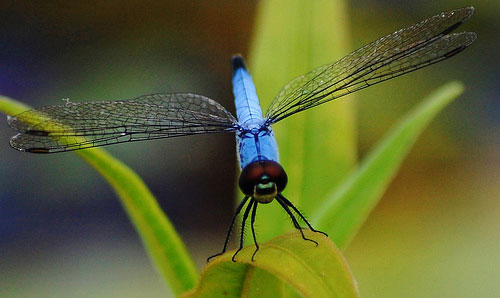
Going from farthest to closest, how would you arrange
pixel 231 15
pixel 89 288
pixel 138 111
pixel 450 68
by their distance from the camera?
pixel 231 15
pixel 450 68
pixel 89 288
pixel 138 111

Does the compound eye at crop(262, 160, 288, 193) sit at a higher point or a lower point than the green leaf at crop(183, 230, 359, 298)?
higher

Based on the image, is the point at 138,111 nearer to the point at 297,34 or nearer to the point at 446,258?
the point at 297,34

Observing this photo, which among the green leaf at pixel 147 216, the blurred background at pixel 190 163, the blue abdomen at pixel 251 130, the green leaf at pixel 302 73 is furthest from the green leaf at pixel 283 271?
the blurred background at pixel 190 163

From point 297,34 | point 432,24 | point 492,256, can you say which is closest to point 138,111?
point 297,34

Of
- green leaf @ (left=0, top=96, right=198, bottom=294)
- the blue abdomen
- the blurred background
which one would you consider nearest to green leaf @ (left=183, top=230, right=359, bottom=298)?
green leaf @ (left=0, top=96, right=198, bottom=294)

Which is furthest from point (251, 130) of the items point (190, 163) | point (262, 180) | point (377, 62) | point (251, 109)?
point (190, 163)

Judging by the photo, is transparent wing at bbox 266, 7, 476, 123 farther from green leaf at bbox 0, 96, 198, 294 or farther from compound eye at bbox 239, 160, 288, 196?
green leaf at bbox 0, 96, 198, 294
